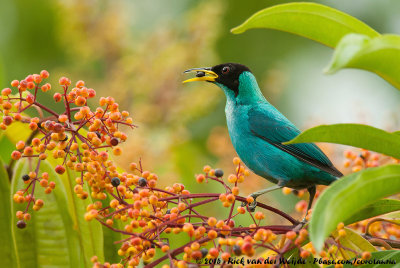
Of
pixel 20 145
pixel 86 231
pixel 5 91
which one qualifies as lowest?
pixel 86 231

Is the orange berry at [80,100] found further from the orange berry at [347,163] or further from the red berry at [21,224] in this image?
the orange berry at [347,163]

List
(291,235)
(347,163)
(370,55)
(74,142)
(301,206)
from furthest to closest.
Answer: (301,206)
(347,163)
(74,142)
(291,235)
(370,55)

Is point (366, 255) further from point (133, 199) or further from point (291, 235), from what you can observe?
point (133, 199)

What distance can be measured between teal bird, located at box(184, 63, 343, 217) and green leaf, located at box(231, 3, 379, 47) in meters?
0.91

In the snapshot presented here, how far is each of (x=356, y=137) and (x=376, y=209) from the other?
1.33 feet

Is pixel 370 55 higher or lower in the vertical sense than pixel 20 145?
lower

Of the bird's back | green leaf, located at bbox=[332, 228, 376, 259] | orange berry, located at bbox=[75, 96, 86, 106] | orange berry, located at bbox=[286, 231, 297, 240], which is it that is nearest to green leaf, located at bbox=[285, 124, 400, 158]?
orange berry, located at bbox=[286, 231, 297, 240]

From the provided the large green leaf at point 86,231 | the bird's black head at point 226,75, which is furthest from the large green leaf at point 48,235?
the bird's black head at point 226,75

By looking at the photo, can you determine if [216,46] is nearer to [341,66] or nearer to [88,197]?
[88,197]

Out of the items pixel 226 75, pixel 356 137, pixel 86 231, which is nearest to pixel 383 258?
pixel 356 137

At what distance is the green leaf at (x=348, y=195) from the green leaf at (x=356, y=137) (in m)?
0.17

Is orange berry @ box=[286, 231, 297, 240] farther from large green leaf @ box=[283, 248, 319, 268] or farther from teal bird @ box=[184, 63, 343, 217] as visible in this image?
teal bird @ box=[184, 63, 343, 217]

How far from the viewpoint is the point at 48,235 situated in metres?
2.08

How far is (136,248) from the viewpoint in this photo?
1712mm
